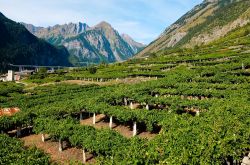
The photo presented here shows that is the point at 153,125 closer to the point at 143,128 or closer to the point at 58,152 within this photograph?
the point at 143,128

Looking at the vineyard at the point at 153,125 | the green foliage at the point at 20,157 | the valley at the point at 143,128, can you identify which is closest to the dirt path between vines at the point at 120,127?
the valley at the point at 143,128

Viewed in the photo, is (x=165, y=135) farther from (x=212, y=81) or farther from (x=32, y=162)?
(x=212, y=81)

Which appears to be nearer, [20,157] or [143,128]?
[20,157]

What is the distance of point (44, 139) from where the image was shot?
228ft

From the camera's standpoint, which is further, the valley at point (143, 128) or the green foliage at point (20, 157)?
the green foliage at point (20, 157)

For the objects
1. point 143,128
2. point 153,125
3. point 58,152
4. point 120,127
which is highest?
point 153,125

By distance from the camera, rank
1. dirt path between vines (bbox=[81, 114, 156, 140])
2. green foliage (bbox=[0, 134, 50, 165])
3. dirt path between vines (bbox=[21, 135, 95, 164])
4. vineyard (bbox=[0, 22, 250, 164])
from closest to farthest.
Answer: vineyard (bbox=[0, 22, 250, 164]) → green foliage (bbox=[0, 134, 50, 165]) → dirt path between vines (bbox=[21, 135, 95, 164]) → dirt path between vines (bbox=[81, 114, 156, 140])

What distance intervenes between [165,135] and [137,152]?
7973 millimetres

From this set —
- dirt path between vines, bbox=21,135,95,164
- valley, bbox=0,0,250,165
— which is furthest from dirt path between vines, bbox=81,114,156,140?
dirt path between vines, bbox=21,135,95,164

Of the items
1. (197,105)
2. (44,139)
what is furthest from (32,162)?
(197,105)

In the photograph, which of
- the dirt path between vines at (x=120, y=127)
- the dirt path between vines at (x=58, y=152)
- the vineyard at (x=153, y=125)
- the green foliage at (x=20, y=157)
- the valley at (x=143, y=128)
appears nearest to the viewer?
the vineyard at (x=153, y=125)

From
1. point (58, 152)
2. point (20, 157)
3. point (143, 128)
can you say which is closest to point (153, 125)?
point (143, 128)

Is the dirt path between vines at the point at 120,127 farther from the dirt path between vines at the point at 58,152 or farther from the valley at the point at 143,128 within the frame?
the dirt path between vines at the point at 58,152

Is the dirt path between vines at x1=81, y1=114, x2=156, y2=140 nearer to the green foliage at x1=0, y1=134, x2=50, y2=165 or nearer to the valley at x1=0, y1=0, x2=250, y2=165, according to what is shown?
the valley at x1=0, y1=0, x2=250, y2=165
